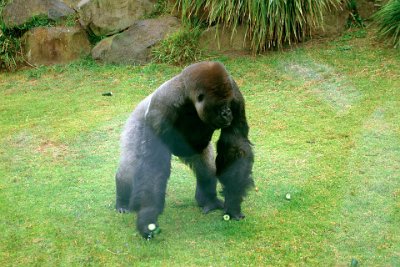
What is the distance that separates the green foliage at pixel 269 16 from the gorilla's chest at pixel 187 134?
185 inches

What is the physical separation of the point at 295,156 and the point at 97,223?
2303mm

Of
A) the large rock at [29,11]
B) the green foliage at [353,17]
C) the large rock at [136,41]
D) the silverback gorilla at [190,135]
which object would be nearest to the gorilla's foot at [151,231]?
the silverback gorilla at [190,135]

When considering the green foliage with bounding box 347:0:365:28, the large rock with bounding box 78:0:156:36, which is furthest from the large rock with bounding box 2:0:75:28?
the green foliage with bounding box 347:0:365:28

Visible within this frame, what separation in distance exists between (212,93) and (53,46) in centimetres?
708

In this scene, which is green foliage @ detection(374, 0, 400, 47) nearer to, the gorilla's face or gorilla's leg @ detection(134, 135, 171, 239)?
the gorilla's face

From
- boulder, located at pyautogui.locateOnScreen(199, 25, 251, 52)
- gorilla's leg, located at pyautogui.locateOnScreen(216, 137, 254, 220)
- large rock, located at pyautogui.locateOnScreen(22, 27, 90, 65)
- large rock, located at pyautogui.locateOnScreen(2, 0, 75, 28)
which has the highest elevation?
gorilla's leg, located at pyautogui.locateOnScreen(216, 137, 254, 220)

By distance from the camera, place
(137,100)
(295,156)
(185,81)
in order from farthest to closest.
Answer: (137,100)
(295,156)
(185,81)

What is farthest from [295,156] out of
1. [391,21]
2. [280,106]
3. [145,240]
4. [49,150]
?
[391,21]

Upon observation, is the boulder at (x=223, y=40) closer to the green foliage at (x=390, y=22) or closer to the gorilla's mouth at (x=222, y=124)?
the green foliage at (x=390, y=22)

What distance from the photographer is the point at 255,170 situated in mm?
5469

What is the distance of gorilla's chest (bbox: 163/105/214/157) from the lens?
4188mm

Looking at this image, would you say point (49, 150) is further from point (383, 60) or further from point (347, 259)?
point (383, 60)

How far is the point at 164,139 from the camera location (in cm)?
418

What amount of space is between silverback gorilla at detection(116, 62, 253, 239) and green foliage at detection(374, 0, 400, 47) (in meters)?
5.17
